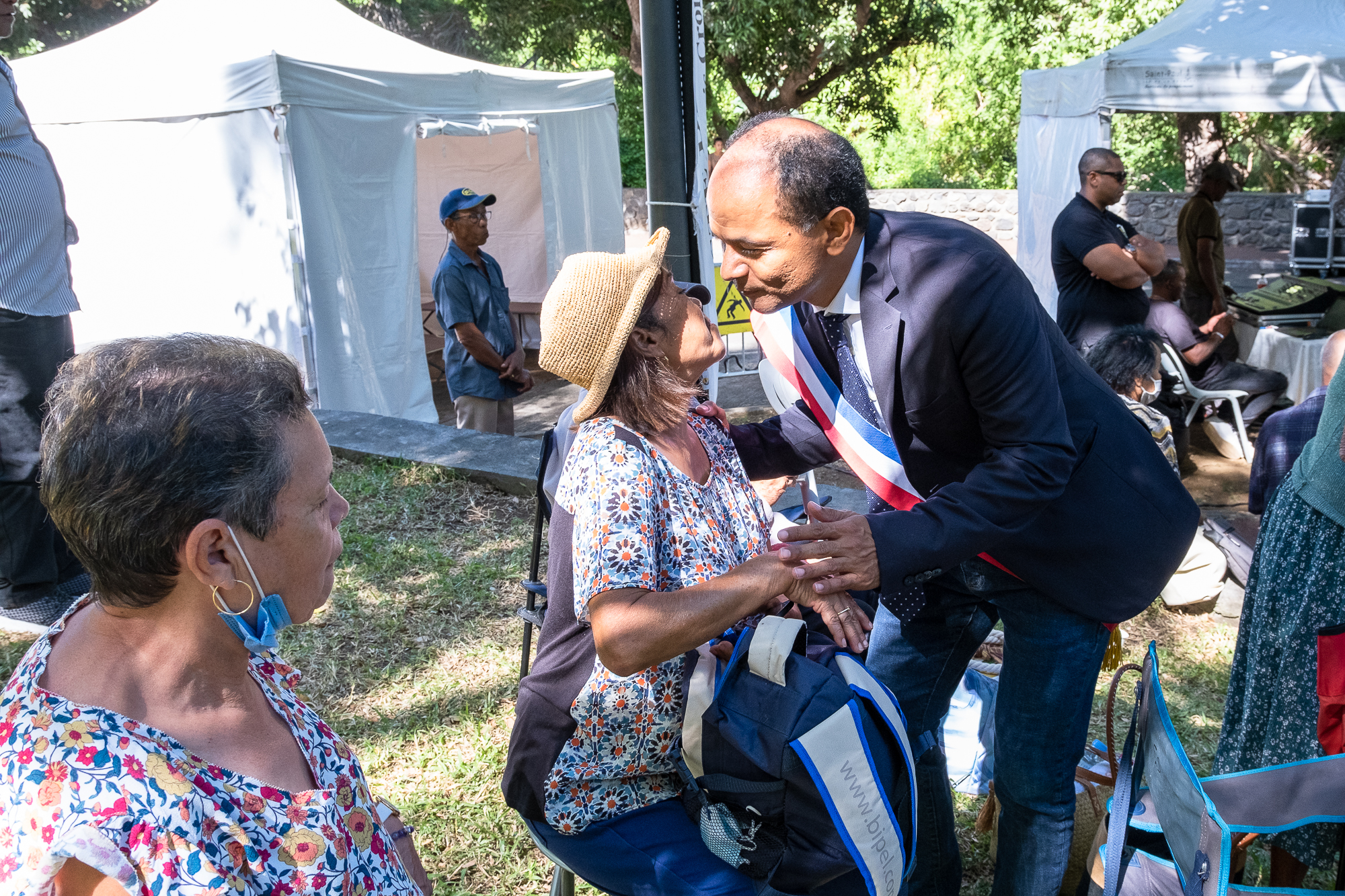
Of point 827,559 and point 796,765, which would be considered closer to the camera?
point 796,765

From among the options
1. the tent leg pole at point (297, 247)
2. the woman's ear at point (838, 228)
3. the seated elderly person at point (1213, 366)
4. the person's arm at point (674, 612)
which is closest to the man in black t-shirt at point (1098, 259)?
the seated elderly person at point (1213, 366)

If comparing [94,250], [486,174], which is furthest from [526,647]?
[486,174]

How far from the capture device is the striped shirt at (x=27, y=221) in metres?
3.73

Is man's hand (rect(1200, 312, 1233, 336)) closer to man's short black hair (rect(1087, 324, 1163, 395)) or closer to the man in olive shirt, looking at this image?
the man in olive shirt

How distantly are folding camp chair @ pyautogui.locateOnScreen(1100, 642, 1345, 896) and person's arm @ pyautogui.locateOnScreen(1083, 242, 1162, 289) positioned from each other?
180 inches

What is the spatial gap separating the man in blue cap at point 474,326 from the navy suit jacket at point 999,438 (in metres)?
4.39

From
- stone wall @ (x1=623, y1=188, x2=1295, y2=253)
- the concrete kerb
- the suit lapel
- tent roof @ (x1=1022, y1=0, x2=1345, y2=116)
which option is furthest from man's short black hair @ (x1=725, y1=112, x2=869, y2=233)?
stone wall @ (x1=623, y1=188, x2=1295, y2=253)

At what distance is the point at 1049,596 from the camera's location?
219cm

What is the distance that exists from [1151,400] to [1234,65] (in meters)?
3.21

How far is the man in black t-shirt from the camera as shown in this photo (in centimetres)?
595

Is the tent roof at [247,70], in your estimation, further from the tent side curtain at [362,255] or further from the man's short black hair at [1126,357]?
the man's short black hair at [1126,357]

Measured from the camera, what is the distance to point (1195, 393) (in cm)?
665

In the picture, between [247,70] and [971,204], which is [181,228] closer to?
[247,70]

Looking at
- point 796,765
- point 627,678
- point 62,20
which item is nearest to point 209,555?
point 627,678
